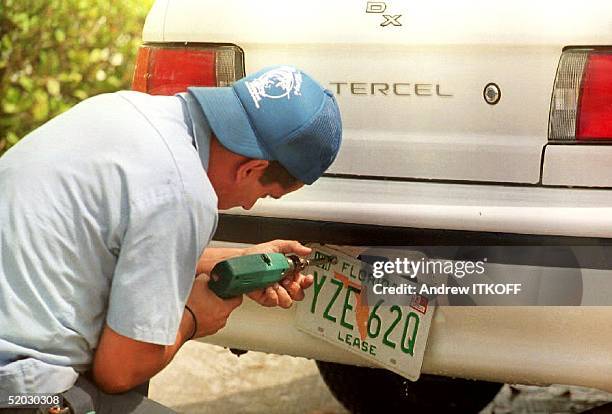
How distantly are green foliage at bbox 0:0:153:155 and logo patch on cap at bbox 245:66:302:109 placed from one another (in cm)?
310

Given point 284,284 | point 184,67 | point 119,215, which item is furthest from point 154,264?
point 184,67

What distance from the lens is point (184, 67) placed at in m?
2.83

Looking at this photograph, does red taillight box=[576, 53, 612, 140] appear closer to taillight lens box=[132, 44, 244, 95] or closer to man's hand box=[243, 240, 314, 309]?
man's hand box=[243, 240, 314, 309]

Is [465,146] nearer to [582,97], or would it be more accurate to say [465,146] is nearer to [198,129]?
[582,97]

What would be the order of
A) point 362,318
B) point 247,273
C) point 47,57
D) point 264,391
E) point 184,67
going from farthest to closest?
point 47,57 < point 264,391 < point 184,67 < point 362,318 < point 247,273

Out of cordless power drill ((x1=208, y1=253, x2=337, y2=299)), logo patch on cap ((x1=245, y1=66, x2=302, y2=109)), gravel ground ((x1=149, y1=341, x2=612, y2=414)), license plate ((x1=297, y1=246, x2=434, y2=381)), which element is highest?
logo patch on cap ((x1=245, y1=66, x2=302, y2=109))

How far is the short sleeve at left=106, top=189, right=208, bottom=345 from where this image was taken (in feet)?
6.51

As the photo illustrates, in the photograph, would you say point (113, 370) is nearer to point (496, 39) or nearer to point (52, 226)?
point (52, 226)

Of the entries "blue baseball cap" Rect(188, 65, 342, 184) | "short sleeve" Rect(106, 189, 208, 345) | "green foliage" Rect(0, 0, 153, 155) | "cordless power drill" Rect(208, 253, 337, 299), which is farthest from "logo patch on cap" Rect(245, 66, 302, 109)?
"green foliage" Rect(0, 0, 153, 155)

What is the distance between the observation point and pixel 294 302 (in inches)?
106

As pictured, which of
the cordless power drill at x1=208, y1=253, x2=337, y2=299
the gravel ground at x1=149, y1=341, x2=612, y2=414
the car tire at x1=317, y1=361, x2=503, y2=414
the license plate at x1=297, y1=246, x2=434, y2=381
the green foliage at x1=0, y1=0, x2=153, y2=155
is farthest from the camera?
the green foliage at x1=0, y1=0, x2=153, y2=155

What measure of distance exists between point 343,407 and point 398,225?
1.42m

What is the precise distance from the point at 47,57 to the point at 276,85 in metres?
3.24

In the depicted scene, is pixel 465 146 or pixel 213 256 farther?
pixel 213 256
